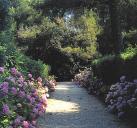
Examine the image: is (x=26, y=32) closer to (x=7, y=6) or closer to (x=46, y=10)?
(x=46, y=10)

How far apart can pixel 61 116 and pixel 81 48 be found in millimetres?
23107

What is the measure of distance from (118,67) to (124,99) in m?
3.95

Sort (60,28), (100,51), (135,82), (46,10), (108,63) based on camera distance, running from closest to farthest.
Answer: (135,82)
(108,63)
(46,10)
(60,28)
(100,51)

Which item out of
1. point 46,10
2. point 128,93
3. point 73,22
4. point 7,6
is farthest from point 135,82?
point 73,22

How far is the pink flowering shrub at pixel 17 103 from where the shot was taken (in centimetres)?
808

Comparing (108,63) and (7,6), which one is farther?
(108,63)

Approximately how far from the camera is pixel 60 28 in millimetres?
35219

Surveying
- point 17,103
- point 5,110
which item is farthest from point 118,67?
point 5,110

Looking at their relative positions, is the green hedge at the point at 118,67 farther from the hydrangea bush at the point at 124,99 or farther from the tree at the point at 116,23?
the tree at the point at 116,23

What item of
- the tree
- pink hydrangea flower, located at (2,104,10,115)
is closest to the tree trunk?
the tree

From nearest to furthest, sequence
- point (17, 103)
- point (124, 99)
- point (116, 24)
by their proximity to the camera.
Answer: point (17, 103)
point (124, 99)
point (116, 24)

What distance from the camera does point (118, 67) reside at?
1603 centimetres

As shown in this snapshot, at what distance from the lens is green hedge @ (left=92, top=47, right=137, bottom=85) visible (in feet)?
42.3

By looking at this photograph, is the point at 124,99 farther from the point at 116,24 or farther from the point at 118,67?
the point at 116,24
